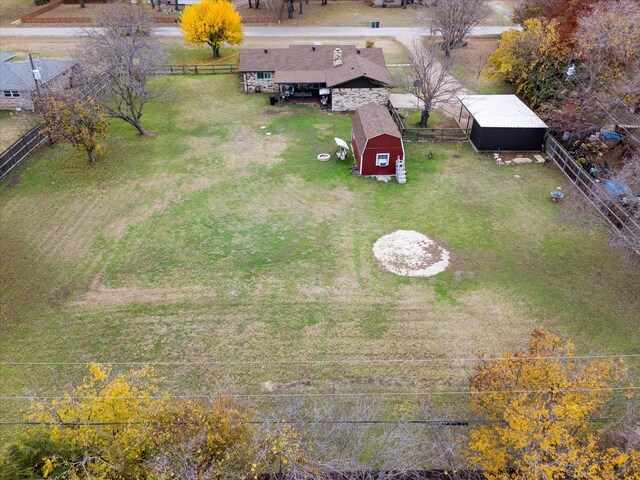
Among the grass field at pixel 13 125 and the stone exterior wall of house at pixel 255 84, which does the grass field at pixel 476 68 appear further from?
the grass field at pixel 13 125

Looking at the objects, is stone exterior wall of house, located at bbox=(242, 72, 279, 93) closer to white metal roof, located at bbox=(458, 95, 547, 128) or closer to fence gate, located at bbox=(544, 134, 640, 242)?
white metal roof, located at bbox=(458, 95, 547, 128)

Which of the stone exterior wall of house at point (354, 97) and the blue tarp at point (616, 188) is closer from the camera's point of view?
the blue tarp at point (616, 188)

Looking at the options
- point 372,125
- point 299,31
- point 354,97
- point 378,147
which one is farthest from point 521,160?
point 299,31

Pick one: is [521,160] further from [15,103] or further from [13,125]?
[15,103]

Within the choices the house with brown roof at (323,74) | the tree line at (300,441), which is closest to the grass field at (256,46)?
the house with brown roof at (323,74)

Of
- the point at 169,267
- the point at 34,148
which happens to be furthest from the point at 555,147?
the point at 34,148
